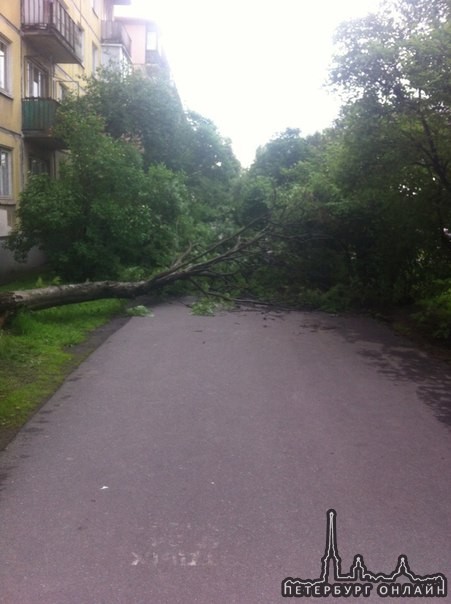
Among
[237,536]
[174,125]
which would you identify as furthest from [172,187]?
[237,536]

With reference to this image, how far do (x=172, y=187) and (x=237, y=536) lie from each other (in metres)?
14.4

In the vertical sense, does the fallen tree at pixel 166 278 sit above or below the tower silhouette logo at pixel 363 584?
above

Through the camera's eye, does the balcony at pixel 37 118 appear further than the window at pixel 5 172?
Yes

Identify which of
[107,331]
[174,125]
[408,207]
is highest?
[174,125]

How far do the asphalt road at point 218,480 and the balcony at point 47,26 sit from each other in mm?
15846

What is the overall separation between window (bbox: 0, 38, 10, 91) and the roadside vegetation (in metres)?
4.46

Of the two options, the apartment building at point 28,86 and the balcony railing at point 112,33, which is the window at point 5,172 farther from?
the balcony railing at point 112,33

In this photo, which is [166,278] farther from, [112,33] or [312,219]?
[112,33]

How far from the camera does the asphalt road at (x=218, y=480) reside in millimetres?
3672

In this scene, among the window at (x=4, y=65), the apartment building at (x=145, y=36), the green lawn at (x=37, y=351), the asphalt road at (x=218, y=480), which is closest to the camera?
the asphalt road at (x=218, y=480)

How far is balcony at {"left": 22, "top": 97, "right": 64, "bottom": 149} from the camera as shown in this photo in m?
21.9

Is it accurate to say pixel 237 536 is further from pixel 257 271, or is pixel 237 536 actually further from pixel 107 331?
pixel 257 271

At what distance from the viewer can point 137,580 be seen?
356 centimetres

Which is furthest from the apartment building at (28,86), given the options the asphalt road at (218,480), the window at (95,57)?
the asphalt road at (218,480)
